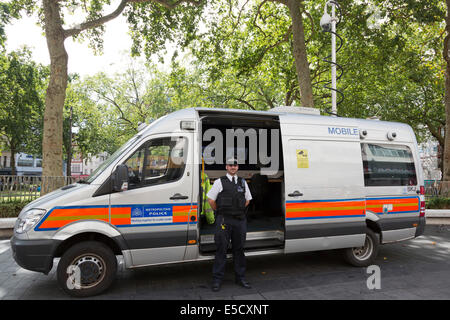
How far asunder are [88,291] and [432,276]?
18.1ft

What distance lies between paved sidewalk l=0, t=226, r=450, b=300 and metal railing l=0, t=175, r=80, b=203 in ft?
12.0

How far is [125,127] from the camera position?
3500 centimetres

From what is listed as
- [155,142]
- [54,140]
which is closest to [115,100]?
[54,140]

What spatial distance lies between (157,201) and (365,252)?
4062 millimetres

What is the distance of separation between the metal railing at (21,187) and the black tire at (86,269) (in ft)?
22.6

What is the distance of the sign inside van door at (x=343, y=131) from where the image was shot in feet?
19.0

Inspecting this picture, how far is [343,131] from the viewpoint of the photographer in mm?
5875

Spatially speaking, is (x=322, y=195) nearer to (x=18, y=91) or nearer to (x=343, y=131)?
(x=343, y=131)

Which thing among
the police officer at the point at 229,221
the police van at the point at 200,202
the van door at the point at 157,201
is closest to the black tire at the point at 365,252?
the police van at the point at 200,202

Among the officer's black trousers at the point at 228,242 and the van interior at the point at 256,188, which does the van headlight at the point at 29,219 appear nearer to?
the van interior at the point at 256,188

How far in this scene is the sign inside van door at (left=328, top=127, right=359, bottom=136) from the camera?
19.0 ft

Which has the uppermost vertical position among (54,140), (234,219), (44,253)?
(54,140)

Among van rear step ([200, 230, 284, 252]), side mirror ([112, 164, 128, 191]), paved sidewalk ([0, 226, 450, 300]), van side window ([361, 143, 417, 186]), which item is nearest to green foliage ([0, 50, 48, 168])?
paved sidewalk ([0, 226, 450, 300])
